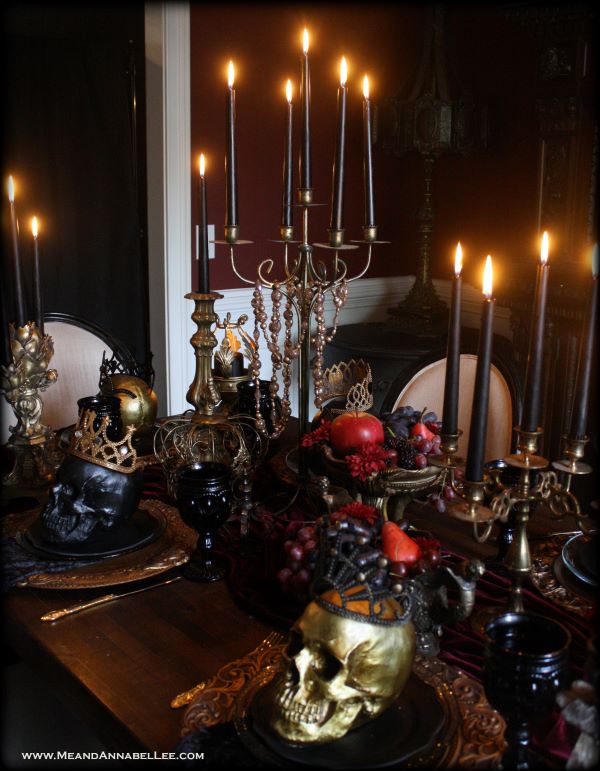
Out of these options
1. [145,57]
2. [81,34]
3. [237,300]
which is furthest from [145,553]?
[81,34]

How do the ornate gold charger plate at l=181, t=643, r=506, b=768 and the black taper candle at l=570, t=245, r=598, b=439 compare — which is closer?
the ornate gold charger plate at l=181, t=643, r=506, b=768

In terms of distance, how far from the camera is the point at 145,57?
2.92m

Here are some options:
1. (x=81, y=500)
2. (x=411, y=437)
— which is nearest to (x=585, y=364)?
(x=411, y=437)

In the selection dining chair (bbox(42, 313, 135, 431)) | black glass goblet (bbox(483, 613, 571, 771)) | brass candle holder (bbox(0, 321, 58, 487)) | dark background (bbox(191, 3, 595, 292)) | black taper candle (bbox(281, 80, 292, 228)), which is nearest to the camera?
black glass goblet (bbox(483, 613, 571, 771))

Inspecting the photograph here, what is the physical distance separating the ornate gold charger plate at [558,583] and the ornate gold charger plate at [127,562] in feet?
1.76

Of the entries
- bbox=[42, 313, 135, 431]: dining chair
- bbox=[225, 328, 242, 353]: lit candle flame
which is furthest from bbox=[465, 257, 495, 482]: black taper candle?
bbox=[42, 313, 135, 431]: dining chair

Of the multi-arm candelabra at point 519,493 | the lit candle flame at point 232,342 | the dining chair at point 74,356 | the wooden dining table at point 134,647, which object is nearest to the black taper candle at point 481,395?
the multi-arm candelabra at point 519,493

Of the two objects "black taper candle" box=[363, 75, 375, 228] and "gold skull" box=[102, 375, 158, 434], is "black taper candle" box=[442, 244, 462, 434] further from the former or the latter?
"gold skull" box=[102, 375, 158, 434]

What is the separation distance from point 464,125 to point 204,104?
1081mm

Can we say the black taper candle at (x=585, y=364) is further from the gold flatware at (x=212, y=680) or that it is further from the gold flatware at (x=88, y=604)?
the gold flatware at (x=88, y=604)

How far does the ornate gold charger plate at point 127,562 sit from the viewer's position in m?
1.08

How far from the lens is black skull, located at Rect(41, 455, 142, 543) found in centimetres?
117

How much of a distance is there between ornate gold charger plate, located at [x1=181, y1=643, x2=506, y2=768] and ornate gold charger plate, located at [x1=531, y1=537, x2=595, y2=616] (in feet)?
0.88

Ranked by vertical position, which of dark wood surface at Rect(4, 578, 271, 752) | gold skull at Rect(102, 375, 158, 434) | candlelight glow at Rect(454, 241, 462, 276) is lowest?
dark wood surface at Rect(4, 578, 271, 752)
